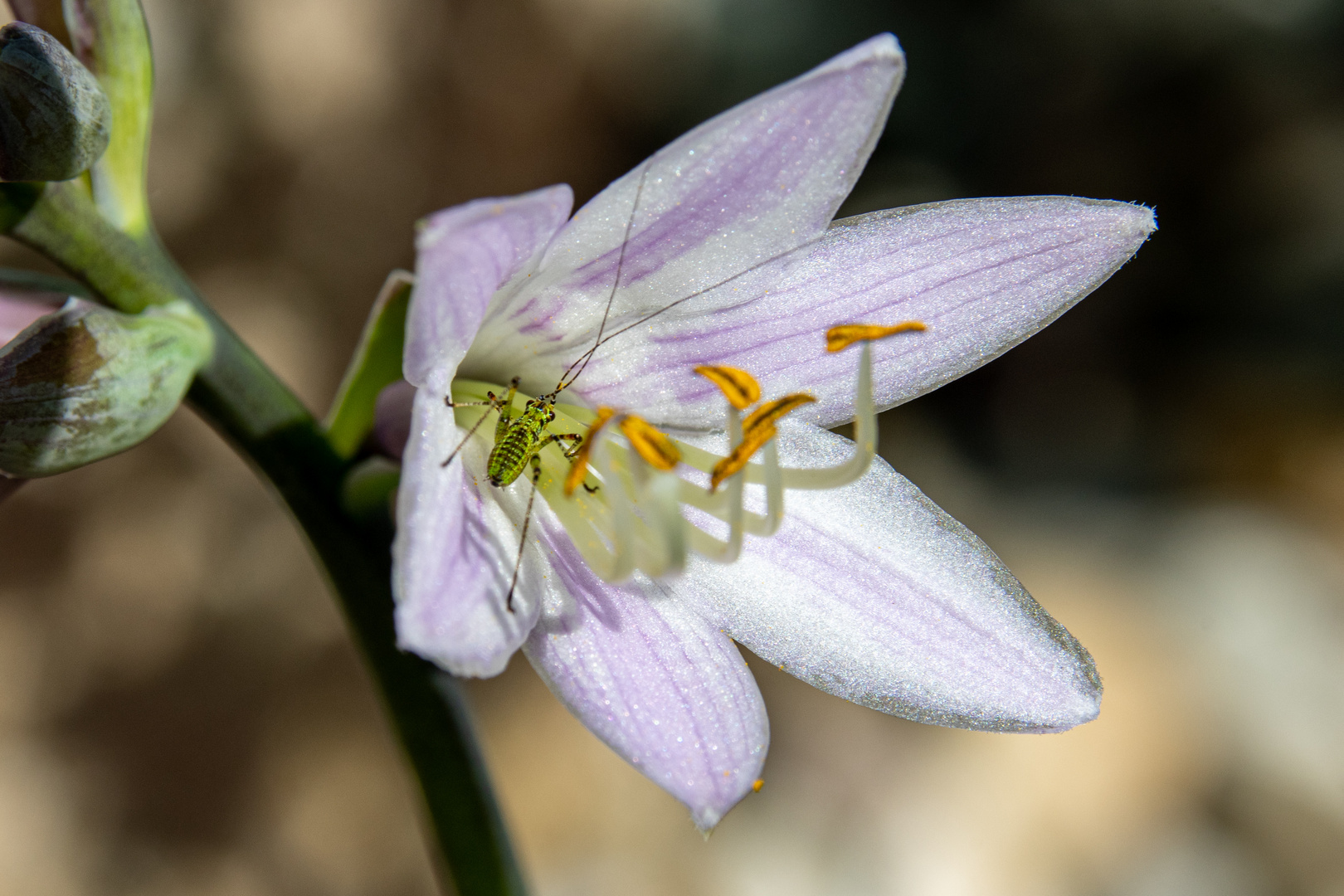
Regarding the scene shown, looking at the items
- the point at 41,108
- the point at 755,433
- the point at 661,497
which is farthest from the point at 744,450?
the point at 41,108

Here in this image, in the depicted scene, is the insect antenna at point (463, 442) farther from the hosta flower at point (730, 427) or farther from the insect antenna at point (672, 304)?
the insect antenna at point (672, 304)

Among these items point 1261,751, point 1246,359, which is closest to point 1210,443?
point 1246,359

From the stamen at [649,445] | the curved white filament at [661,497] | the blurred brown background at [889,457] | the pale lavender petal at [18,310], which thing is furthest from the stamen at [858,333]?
the blurred brown background at [889,457]

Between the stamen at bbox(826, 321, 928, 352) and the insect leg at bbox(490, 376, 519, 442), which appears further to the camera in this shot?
the insect leg at bbox(490, 376, 519, 442)

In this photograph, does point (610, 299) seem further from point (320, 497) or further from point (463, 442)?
point (320, 497)

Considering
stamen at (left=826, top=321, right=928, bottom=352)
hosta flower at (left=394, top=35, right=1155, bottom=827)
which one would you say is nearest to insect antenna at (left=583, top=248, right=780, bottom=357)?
hosta flower at (left=394, top=35, right=1155, bottom=827)

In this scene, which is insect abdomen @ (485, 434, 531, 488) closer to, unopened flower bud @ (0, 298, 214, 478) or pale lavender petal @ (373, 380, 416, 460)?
pale lavender petal @ (373, 380, 416, 460)

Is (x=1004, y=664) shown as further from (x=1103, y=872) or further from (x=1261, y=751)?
(x=1261, y=751)
